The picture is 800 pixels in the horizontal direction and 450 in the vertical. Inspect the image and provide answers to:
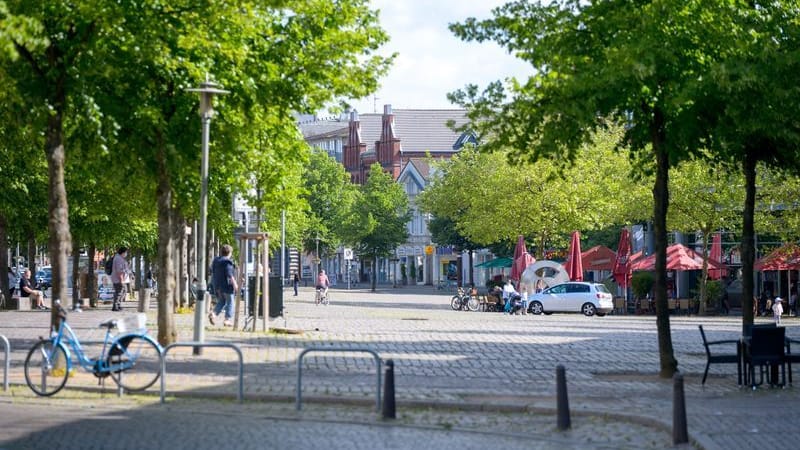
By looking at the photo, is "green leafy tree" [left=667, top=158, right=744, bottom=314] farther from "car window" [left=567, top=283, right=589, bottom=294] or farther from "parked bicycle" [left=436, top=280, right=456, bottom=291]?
"parked bicycle" [left=436, top=280, right=456, bottom=291]

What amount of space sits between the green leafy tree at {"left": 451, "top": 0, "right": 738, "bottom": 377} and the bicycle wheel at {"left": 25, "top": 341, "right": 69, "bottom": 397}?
7412 millimetres

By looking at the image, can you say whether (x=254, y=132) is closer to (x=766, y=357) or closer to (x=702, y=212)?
(x=766, y=357)

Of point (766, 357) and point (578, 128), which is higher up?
point (578, 128)

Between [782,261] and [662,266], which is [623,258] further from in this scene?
[662,266]

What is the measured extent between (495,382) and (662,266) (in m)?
3.48

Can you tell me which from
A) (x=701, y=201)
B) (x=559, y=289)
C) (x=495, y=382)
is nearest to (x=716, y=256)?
(x=701, y=201)

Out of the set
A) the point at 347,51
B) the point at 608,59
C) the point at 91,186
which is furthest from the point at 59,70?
the point at 91,186

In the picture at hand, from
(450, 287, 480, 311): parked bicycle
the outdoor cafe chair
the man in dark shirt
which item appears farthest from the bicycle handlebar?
(450, 287, 480, 311): parked bicycle

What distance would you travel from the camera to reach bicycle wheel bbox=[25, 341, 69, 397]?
17.3m

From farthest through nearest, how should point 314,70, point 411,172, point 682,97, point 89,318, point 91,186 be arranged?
point 411,172
point 91,186
point 89,318
point 314,70
point 682,97

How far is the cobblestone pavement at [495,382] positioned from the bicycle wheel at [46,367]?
0.26 metres

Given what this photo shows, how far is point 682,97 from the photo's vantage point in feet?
63.1

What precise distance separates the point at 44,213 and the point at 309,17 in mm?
21623

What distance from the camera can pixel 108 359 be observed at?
1766cm
